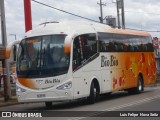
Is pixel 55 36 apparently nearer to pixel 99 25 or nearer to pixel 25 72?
pixel 25 72

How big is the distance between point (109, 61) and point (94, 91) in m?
2.52

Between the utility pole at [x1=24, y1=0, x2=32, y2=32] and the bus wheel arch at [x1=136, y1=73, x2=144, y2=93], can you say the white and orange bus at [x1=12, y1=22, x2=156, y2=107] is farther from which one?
the utility pole at [x1=24, y1=0, x2=32, y2=32]

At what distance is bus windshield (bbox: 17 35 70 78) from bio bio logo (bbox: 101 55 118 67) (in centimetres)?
349

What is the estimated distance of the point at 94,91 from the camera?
21.4m

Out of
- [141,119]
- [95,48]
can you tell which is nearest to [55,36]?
[95,48]

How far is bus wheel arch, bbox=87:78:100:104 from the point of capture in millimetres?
21047

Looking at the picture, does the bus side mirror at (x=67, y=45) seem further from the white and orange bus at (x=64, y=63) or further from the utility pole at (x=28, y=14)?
the utility pole at (x=28, y=14)

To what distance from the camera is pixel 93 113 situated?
55.2 ft

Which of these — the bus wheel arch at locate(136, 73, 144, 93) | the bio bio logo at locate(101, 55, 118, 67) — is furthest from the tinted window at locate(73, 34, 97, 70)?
the bus wheel arch at locate(136, 73, 144, 93)

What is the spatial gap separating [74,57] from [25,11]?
1001cm

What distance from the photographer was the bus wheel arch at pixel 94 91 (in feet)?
69.1

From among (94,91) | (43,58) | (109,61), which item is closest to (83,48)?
(43,58)

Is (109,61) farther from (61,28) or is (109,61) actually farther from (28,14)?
(28,14)

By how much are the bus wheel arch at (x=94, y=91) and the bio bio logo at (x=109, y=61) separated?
110 cm
